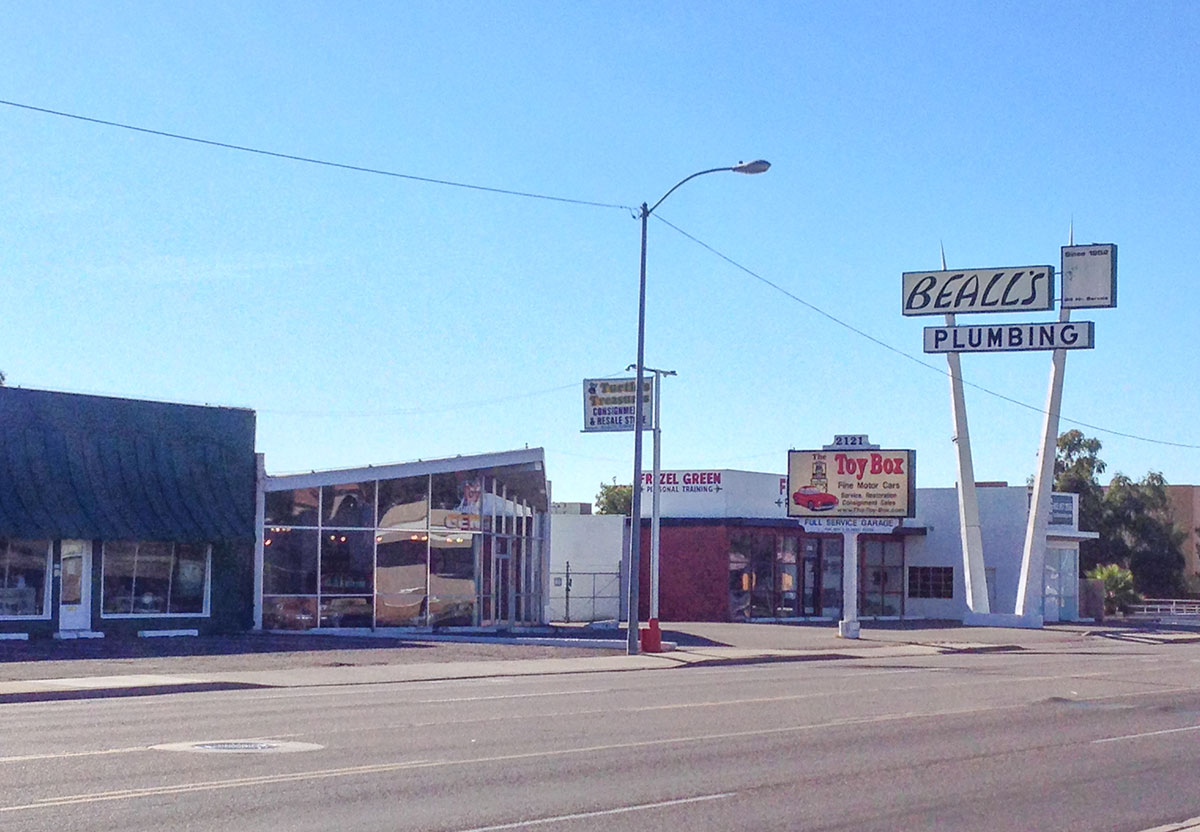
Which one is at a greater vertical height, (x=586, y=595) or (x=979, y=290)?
(x=979, y=290)

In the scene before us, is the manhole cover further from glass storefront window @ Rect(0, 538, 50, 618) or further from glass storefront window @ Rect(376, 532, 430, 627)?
glass storefront window @ Rect(376, 532, 430, 627)

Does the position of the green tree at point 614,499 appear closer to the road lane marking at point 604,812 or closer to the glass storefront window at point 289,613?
the glass storefront window at point 289,613

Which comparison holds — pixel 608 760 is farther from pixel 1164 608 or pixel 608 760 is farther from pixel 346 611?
pixel 1164 608

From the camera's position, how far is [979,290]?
49719 millimetres

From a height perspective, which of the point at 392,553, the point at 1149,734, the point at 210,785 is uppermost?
the point at 392,553

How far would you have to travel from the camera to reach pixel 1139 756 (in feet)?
47.2

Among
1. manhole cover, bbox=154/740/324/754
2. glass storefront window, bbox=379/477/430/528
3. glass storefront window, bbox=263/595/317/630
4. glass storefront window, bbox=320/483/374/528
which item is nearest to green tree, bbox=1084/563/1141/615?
glass storefront window, bbox=379/477/430/528

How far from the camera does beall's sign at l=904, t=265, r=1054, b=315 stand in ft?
160

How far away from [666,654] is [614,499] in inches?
3104

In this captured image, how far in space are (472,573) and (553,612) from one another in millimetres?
13150

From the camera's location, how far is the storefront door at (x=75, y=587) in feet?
107

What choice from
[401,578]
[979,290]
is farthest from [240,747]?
[979,290]

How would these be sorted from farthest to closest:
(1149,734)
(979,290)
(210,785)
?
(979,290), (1149,734), (210,785)

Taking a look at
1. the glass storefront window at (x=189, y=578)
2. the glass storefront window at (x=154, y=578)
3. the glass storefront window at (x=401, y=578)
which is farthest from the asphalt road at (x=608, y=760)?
the glass storefront window at (x=401, y=578)
